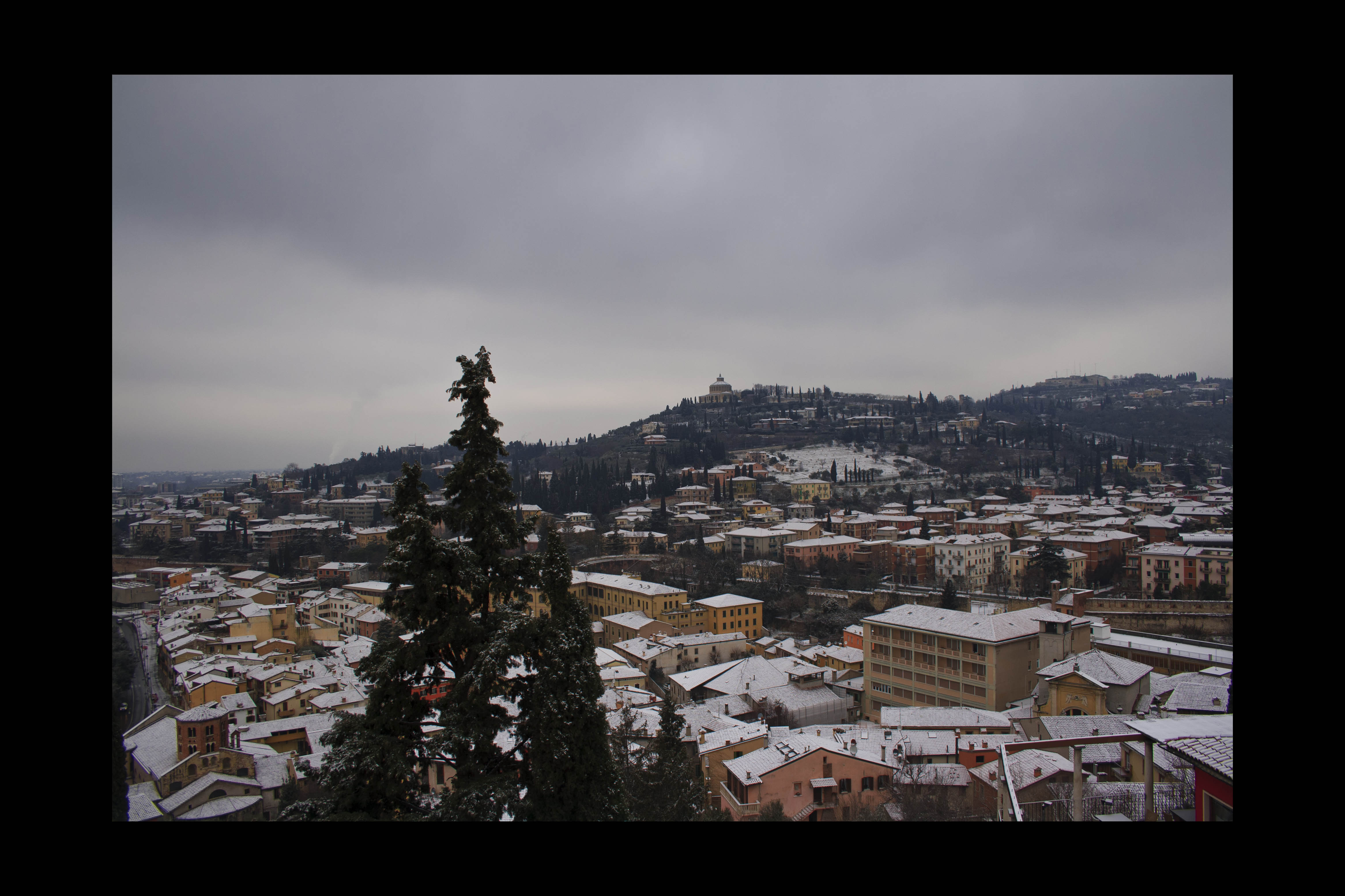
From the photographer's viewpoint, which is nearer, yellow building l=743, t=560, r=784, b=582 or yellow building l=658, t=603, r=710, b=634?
yellow building l=658, t=603, r=710, b=634

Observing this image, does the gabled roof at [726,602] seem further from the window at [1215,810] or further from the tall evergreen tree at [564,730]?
the window at [1215,810]

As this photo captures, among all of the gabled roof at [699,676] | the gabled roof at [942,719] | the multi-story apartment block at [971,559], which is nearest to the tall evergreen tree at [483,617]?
the gabled roof at [942,719]

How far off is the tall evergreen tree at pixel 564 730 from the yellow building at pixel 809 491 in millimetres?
32949

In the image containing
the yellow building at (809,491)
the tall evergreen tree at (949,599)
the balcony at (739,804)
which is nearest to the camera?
the balcony at (739,804)

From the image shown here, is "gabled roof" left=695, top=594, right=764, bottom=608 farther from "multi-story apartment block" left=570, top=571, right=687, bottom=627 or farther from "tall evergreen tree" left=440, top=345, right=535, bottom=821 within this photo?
"tall evergreen tree" left=440, top=345, right=535, bottom=821

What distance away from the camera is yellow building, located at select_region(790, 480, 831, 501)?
3494cm

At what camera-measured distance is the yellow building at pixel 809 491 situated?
115ft

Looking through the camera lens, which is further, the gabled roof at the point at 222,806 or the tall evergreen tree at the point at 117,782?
the gabled roof at the point at 222,806

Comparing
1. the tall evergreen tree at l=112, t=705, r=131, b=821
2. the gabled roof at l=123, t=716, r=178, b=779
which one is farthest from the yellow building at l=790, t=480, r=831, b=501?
the tall evergreen tree at l=112, t=705, r=131, b=821

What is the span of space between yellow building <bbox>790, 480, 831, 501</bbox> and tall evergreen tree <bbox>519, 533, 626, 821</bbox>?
32949mm

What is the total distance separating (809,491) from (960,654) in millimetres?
24055

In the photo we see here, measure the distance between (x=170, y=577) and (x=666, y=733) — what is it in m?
20.1

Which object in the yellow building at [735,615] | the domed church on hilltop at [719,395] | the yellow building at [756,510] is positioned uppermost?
the domed church on hilltop at [719,395]
